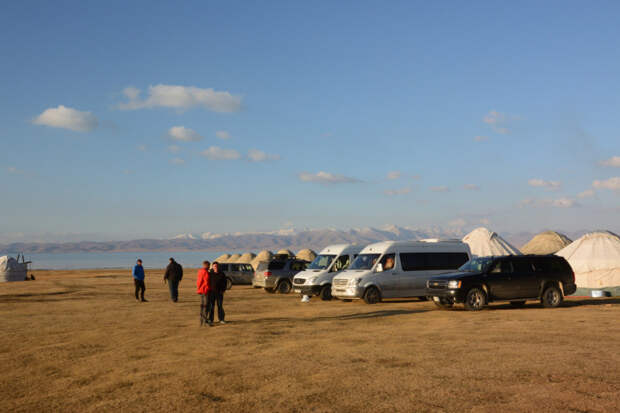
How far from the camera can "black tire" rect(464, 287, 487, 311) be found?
19.1m

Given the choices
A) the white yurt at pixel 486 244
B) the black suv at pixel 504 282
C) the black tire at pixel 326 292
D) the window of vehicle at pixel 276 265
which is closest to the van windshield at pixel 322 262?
the black tire at pixel 326 292

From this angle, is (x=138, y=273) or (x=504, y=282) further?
(x=138, y=273)

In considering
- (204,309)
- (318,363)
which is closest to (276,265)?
(204,309)

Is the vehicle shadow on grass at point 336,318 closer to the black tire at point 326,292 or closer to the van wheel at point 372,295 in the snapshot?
the van wheel at point 372,295

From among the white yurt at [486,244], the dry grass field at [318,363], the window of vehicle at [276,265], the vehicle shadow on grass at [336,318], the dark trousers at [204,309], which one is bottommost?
the vehicle shadow on grass at [336,318]

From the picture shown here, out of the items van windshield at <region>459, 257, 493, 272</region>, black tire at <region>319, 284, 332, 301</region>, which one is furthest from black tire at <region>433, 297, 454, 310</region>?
black tire at <region>319, 284, 332, 301</region>

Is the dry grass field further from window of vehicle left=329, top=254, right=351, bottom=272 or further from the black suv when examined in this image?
window of vehicle left=329, top=254, right=351, bottom=272

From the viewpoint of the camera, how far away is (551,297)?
20.1 meters

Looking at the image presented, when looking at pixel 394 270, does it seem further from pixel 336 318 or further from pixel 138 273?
pixel 138 273

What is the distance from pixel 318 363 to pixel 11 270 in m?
49.7

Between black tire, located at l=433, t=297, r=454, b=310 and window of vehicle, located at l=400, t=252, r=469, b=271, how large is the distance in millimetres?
2423

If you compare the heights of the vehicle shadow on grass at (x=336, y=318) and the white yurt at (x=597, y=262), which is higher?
the white yurt at (x=597, y=262)

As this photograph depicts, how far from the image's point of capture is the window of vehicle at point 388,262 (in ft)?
71.9

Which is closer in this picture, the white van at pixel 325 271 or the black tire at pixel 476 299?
the black tire at pixel 476 299
